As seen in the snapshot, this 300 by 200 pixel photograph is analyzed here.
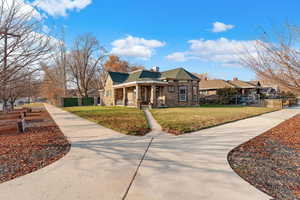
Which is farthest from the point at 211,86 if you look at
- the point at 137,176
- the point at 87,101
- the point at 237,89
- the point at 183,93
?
the point at 137,176

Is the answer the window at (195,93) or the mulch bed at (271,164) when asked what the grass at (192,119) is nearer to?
the mulch bed at (271,164)

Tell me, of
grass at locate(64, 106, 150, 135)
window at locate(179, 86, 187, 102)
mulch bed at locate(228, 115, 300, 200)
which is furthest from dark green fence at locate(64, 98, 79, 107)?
mulch bed at locate(228, 115, 300, 200)

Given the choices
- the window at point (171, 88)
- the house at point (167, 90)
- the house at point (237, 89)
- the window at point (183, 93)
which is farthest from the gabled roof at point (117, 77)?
the house at point (237, 89)

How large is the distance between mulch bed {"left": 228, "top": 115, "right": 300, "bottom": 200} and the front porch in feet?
42.7

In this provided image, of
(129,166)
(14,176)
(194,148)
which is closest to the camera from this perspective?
(14,176)

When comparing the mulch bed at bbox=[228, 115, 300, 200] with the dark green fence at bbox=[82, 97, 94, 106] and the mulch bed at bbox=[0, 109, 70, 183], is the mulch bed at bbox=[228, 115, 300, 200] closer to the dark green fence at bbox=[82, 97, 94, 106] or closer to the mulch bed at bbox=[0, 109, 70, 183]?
the mulch bed at bbox=[0, 109, 70, 183]

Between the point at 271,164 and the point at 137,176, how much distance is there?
3.30 meters

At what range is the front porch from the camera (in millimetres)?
17853

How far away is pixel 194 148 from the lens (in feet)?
15.5

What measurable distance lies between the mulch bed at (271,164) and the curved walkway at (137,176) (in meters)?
0.26

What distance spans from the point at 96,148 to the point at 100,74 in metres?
39.3

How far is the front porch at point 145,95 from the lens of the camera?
17.9 meters

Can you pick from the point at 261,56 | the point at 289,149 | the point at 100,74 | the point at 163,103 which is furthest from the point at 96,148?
the point at 100,74

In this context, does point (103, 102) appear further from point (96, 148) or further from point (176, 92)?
point (96, 148)
